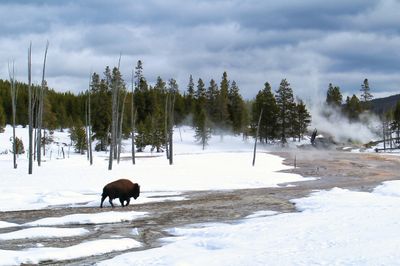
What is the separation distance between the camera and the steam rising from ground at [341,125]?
99750 millimetres

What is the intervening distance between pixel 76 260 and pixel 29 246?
7.68ft

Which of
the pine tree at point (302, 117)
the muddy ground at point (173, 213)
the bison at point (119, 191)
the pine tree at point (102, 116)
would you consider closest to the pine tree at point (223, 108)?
the pine tree at point (302, 117)

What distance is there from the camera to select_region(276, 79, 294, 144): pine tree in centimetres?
9100

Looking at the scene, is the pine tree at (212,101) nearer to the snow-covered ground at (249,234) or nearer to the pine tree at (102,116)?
the pine tree at (102,116)

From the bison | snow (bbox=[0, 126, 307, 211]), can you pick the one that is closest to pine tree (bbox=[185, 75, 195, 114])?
snow (bbox=[0, 126, 307, 211])

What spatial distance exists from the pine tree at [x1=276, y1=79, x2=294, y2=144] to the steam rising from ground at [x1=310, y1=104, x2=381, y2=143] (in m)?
11.5

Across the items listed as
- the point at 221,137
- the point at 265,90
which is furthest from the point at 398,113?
the point at 221,137

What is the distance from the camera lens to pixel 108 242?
1301 centimetres

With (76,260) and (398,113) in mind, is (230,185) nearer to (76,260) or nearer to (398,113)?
(76,260)

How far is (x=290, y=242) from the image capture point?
12211 mm

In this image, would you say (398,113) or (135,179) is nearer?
(135,179)

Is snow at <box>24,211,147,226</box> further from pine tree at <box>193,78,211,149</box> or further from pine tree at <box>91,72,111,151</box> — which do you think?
pine tree at <box>193,78,211,149</box>

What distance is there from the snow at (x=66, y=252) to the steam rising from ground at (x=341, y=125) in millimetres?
88169

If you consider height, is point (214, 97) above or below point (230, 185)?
above
